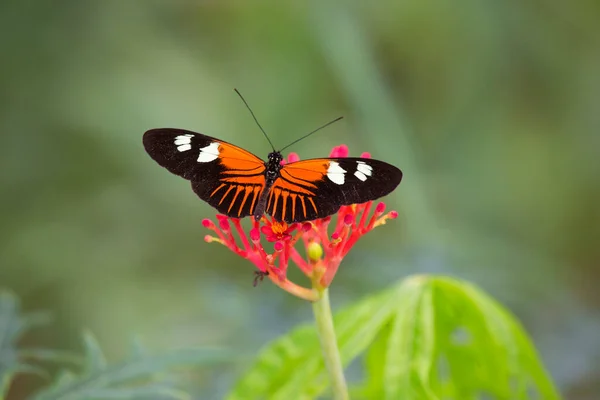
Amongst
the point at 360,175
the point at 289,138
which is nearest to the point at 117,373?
the point at 360,175

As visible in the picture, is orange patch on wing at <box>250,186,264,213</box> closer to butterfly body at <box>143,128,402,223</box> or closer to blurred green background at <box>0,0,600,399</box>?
butterfly body at <box>143,128,402,223</box>

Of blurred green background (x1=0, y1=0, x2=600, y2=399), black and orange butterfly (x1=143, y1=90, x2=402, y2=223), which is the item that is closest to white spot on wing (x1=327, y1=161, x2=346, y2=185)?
black and orange butterfly (x1=143, y1=90, x2=402, y2=223)

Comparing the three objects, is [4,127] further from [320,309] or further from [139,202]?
[320,309]

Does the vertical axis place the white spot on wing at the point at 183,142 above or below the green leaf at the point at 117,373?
above

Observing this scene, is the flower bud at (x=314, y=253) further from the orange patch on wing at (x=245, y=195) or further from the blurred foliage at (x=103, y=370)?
the blurred foliage at (x=103, y=370)

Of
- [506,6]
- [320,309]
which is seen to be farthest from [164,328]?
[506,6]

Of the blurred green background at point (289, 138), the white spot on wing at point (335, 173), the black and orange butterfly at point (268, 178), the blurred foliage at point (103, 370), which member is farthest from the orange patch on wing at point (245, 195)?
the blurred green background at point (289, 138)
